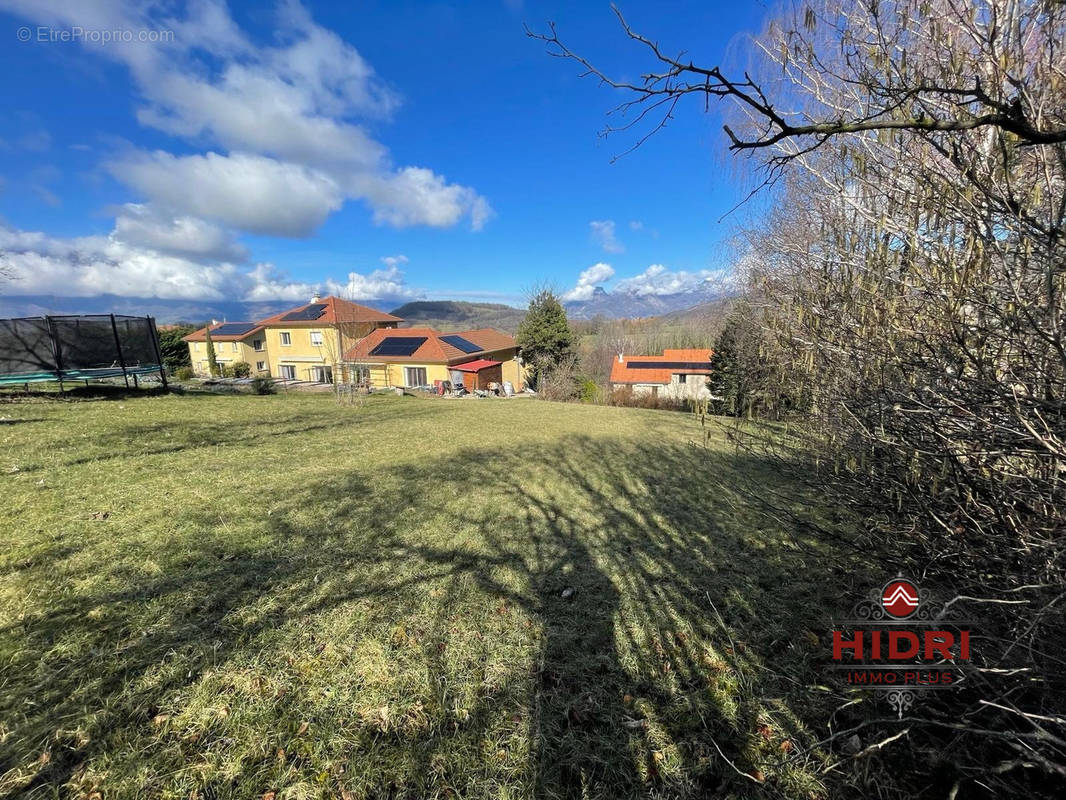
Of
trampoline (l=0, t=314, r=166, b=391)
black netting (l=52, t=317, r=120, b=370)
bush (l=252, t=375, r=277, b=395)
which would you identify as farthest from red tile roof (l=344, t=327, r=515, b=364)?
black netting (l=52, t=317, r=120, b=370)

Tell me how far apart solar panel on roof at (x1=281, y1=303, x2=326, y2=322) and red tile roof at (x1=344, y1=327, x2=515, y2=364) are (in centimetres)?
484

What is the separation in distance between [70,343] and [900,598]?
52.6ft

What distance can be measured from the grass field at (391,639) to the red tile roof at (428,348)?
2373 cm

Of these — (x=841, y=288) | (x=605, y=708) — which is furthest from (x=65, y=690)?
(x=841, y=288)

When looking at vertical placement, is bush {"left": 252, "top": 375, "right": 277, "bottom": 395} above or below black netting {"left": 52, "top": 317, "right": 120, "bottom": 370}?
below

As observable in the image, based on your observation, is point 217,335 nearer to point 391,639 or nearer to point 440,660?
point 391,639

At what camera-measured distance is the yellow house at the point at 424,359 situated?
28.6m

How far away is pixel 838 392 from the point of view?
285cm

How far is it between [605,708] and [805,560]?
271 cm

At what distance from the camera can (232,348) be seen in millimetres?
37250

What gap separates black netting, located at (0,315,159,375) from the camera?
9644 millimetres

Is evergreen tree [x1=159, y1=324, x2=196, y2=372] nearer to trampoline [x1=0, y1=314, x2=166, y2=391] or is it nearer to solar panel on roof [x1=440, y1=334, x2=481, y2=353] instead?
solar panel on roof [x1=440, y1=334, x2=481, y2=353]

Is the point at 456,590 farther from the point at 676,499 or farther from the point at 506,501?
the point at 676,499

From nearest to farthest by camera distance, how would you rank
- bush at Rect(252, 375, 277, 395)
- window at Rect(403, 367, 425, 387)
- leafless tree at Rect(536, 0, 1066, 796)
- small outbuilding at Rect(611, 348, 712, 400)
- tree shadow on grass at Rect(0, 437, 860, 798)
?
leafless tree at Rect(536, 0, 1066, 796) → tree shadow on grass at Rect(0, 437, 860, 798) → bush at Rect(252, 375, 277, 395) → window at Rect(403, 367, 425, 387) → small outbuilding at Rect(611, 348, 712, 400)
